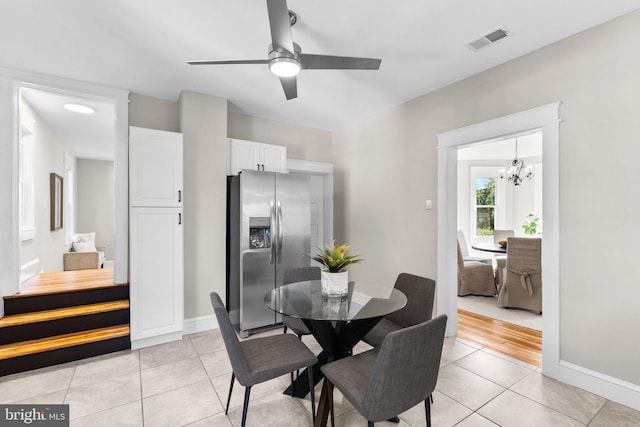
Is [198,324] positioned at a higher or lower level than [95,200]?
lower

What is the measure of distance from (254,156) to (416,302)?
103 inches

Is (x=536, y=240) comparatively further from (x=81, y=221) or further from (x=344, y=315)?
(x=81, y=221)

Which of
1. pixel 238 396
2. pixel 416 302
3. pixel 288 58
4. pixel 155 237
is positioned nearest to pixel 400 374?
pixel 416 302

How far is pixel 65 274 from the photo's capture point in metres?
3.92

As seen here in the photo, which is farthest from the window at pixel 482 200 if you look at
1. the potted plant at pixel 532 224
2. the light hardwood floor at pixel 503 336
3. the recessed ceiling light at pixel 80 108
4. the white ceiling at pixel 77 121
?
the recessed ceiling light at pixel 80 108

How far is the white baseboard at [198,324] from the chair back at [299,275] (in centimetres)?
130

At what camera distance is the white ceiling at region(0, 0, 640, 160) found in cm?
205

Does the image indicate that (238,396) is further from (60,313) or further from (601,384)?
(601,384)

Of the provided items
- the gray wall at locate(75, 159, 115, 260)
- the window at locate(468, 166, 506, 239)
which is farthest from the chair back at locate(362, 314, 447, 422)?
the gray wall at locate(75, 159, 115, 260)

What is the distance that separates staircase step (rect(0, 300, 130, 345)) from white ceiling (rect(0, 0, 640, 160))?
2340 millimetres

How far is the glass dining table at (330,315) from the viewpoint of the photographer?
69.3 inches

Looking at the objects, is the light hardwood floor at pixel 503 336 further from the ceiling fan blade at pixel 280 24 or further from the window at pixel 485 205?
the window at pixel 485 205

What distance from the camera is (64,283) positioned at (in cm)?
340

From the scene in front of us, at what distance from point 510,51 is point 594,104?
78 centimetres
